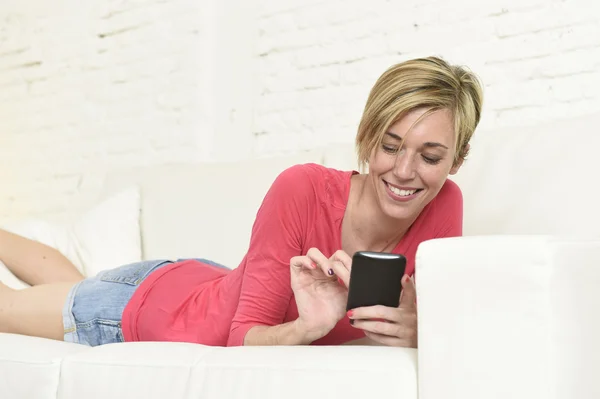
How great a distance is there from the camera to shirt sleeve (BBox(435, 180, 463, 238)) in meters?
1.56

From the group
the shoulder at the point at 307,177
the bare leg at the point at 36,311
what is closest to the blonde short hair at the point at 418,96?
the shoulder at the point at 307,177

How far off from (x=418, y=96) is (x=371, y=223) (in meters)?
0.29

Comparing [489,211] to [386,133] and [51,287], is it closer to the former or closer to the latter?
[386,133]

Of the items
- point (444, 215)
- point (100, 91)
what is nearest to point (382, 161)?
point (444, 215)

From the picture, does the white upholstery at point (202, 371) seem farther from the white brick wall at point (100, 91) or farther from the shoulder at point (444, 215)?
the white brick wall at point (100, 91)

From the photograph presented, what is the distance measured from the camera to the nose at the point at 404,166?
4.52ft

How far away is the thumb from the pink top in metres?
0.21

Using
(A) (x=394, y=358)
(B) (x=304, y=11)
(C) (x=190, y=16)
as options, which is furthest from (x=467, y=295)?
(C) (x=190, y=16)

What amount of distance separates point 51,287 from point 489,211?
1.09 m

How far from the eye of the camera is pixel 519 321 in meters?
0.95

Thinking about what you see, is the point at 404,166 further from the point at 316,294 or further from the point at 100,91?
the point at 100,91

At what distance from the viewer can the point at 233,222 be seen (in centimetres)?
215

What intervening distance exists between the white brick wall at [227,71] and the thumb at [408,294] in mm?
1217

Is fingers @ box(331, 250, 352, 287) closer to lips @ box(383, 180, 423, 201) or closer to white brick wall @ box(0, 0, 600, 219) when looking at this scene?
lips @ box(383, 180, 423, 201)
